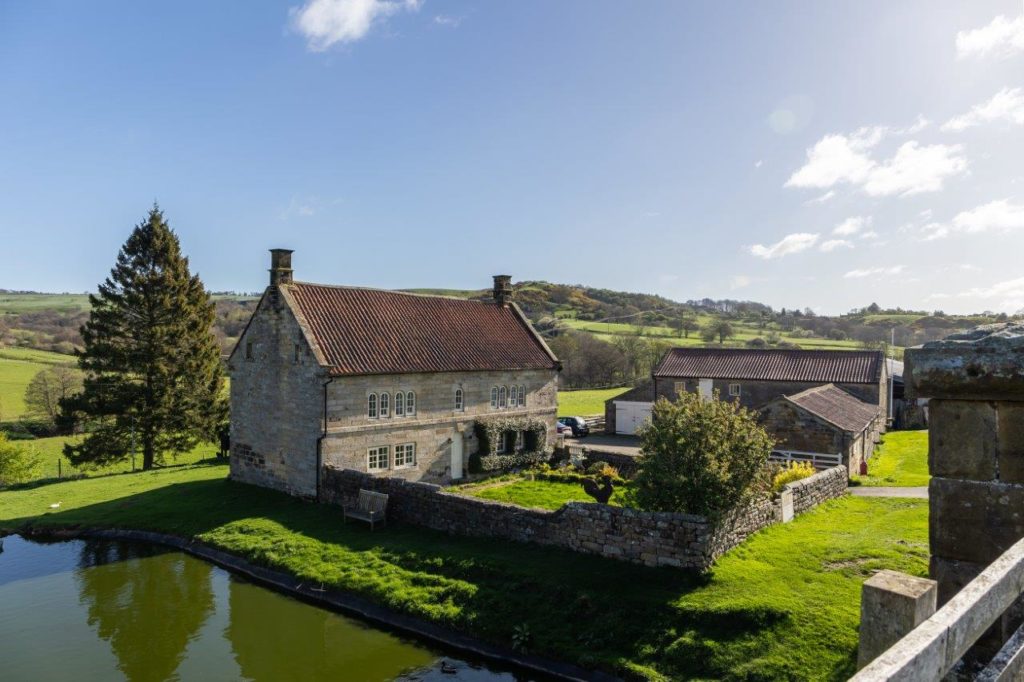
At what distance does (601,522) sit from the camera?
1666cm

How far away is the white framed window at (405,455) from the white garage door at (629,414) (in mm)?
20909

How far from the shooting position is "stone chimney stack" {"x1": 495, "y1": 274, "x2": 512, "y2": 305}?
36.9 m

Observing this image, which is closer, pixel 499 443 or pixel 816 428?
pixel 816 428

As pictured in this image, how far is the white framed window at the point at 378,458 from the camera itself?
85.3ft

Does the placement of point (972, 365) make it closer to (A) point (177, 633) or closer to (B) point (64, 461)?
(A) point (177, 633)

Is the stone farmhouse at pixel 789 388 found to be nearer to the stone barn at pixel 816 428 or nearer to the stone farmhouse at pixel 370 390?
the stone barn at pixel 816 428

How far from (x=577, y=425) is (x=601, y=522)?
27955mm

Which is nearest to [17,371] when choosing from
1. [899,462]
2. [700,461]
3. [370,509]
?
[370,509]

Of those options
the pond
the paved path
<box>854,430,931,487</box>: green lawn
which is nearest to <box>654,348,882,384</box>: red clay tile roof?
<box>854,430,931,487</box>: green lawn

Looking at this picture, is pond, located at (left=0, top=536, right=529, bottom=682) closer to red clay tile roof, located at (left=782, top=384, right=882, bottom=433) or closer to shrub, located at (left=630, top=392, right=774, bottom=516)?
shrub, located at (left=630, top=392, right=774, bottom=516)

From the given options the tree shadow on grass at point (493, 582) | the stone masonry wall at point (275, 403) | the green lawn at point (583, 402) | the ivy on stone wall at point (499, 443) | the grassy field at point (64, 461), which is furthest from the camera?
the green lawn at point (583, 402)

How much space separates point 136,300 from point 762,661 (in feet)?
117

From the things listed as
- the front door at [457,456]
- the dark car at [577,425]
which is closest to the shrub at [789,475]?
the front door at [457,456]

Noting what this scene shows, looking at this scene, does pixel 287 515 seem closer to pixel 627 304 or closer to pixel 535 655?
pixel 535 655
